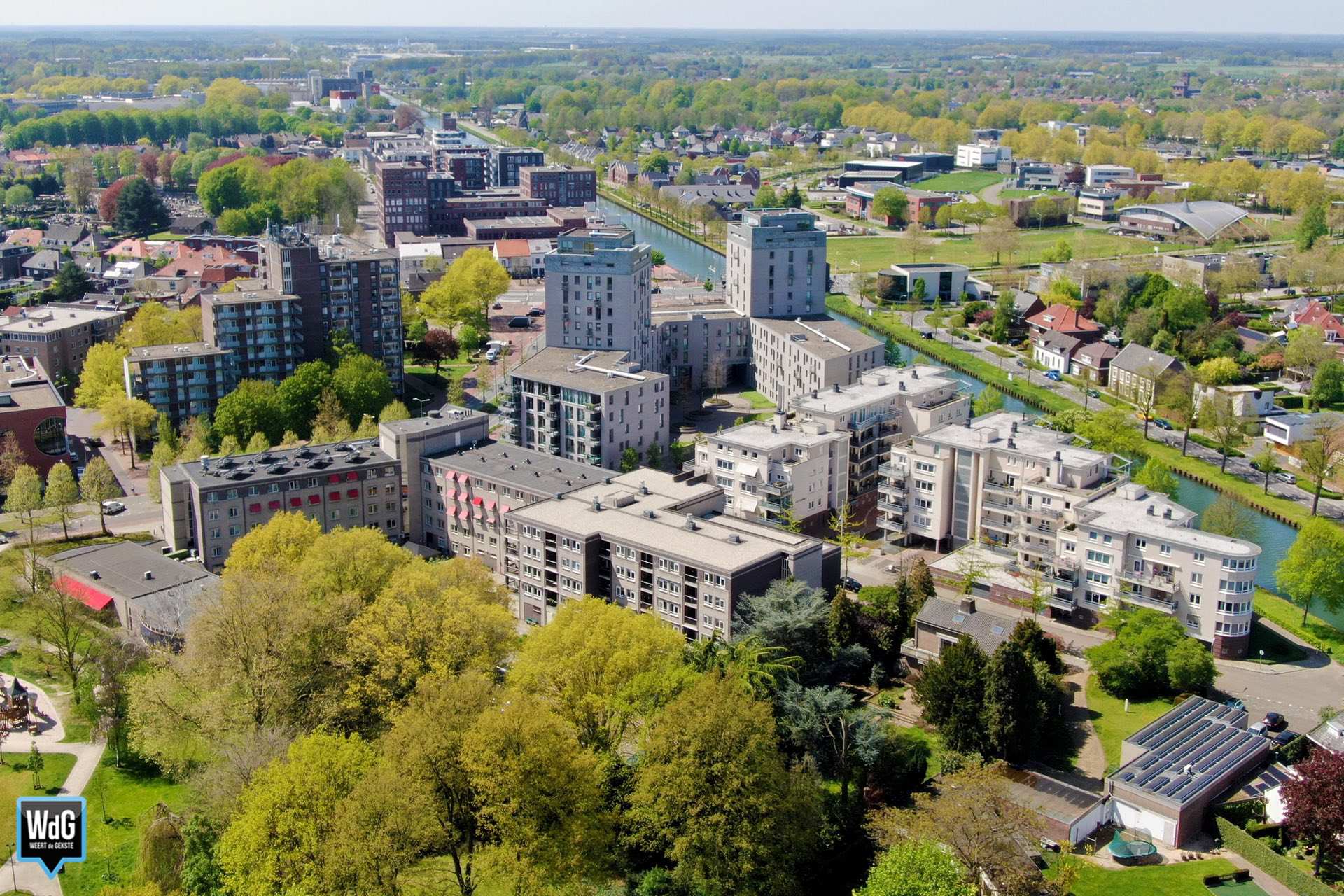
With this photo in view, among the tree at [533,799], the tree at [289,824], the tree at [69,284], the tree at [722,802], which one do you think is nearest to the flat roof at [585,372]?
the tree at [722,802]

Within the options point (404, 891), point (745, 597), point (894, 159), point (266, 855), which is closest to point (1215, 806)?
point (745, 597)

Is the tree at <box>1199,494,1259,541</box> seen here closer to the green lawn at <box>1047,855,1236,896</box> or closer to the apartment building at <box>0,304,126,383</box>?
the green lawn at <box>1047,855,1236,896</box>

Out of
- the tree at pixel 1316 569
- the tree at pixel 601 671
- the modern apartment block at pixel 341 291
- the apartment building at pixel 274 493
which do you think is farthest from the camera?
the modern apartment block at pixel 341 291

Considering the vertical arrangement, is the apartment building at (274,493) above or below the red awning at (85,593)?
above

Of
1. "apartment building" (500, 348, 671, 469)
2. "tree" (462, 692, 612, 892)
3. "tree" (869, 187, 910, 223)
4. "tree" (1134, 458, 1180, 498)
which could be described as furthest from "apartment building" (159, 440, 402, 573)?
"tree" (869, 187, 910, 223)

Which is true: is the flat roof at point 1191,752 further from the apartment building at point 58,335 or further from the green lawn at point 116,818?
the apartment building at point 58,335

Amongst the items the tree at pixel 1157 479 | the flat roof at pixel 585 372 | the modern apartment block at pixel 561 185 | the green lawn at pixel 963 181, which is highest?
the modern apartment block at pixel 561 185
